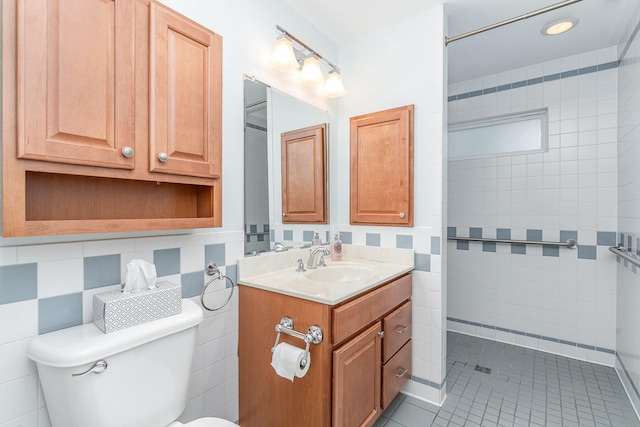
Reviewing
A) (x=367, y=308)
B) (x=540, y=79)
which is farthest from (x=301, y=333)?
(x=540, y=79)

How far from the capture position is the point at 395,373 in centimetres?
169

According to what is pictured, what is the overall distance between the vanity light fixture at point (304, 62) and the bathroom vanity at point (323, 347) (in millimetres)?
1087

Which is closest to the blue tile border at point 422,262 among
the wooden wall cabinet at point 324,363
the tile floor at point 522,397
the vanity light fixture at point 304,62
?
the wooden wall cabinet at point 324,363

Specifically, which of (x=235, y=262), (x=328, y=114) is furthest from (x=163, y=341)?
(x=328, y=114)

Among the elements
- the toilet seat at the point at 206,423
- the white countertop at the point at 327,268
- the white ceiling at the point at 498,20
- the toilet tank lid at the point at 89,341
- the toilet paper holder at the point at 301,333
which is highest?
the white ceiling at the point at 498,20

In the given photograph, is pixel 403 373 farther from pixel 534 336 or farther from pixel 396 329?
pixel 534 336

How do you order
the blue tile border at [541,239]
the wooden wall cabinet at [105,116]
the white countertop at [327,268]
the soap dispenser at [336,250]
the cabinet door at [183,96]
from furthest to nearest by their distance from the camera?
the blue tile border at [541,239] < the soap dispenser at [336,250] < the white countertop at [327,268] < the cabinet door at [183,96] < the wooden wall cabinet at [105,116]

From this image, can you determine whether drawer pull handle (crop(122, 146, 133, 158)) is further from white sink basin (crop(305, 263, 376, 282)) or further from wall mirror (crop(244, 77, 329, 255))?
white sink basin (crop(305, 263, 376, 282))

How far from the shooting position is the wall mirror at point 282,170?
5.19 ft

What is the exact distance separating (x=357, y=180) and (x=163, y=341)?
1.53 metres

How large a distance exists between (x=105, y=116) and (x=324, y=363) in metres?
1.13

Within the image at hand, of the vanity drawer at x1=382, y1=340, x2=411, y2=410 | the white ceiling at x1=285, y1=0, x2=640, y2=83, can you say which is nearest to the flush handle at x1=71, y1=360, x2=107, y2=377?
the vanity drawer at x1=382, y1=340, x2=411, y2=410

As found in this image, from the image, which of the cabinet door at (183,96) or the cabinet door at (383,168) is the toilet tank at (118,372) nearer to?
the cabinet door at (183,96)

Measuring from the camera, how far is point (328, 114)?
2.16 metres
